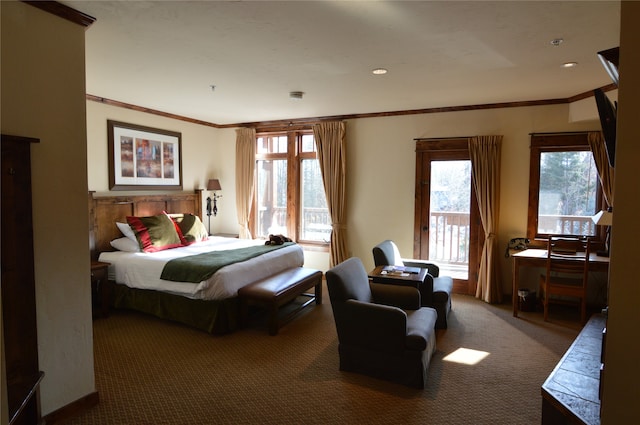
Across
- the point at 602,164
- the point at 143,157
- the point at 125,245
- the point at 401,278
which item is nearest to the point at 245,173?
the point at 143,157

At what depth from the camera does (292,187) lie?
6.09 metres

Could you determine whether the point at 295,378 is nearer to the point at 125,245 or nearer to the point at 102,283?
the point at 102,283

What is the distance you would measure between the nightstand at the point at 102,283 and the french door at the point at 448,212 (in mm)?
3997

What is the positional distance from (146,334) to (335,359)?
6.56 ft

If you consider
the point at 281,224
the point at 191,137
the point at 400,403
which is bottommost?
the point at 400,403

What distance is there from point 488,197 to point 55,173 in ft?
15.1

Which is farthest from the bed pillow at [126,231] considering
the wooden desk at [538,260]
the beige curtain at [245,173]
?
the wooden desk at [538,260]

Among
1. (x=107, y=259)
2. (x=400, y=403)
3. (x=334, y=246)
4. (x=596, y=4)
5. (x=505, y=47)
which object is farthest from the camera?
(x=334, y=246)

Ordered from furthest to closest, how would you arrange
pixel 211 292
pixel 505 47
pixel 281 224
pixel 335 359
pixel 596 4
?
pixel 281 224 → pixel 211 292 → pixel 335 359 → pixel 505 47 → pixel 596 4

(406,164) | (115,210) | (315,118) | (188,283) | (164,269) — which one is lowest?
(188,283)

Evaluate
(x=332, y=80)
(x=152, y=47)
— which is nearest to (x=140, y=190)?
(x=152, y=47)

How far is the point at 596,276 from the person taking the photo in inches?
172

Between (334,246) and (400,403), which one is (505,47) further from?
(334,246)

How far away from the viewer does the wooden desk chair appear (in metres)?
3.89
